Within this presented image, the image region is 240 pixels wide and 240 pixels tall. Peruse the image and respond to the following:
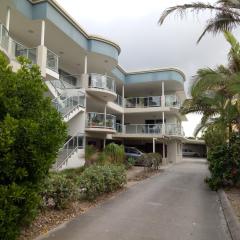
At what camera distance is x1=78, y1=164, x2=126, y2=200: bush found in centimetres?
1032

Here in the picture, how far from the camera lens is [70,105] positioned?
21688mm

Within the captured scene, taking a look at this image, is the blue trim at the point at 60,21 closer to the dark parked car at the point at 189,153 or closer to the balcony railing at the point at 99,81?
the balcony railing at the point at 99,81

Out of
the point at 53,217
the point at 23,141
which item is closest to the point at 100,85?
the point at 53,217

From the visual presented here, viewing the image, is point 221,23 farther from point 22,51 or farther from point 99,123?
point 99,123

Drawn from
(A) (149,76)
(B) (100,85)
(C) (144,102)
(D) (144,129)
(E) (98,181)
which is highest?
(A) (149,76)

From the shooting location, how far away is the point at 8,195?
5.08 m

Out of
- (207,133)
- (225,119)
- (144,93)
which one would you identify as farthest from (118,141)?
(225,119)

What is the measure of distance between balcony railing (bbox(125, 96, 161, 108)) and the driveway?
21.7 meters

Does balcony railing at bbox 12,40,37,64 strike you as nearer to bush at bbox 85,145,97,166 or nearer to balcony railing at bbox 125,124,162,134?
bush at bbox 85,145,97,166

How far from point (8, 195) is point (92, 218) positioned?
3.72m

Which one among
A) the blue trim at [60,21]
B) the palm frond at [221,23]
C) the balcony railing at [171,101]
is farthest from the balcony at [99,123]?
the palm frond at [221,23]

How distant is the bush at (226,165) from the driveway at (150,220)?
71.2 inches

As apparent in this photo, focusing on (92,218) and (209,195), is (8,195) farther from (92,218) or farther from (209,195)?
(209,195)

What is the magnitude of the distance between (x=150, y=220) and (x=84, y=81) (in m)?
17.4
